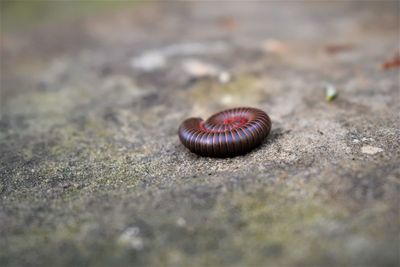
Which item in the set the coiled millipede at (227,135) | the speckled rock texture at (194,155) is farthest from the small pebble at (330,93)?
the coiled millipede at (227,135)

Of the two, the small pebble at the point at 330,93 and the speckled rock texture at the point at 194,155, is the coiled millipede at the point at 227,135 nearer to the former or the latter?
the speckled rock texture at the point at 194,155

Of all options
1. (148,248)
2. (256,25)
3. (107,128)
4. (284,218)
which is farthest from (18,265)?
(256,25)

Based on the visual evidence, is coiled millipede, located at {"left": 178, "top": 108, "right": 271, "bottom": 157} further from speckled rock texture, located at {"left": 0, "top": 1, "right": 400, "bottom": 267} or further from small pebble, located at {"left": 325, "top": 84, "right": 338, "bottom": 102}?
small pebble, located at {"left": 325, "top": 84, "right": 338, "bottom": 102}

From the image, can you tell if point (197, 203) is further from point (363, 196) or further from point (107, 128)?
point (107, 128)

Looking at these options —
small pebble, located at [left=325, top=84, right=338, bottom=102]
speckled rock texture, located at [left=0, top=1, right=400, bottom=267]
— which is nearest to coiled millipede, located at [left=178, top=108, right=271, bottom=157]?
speckled rock texture, located at [left=0, top=1, right=400, bottom=267]

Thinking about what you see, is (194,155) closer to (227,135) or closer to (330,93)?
(227,135)

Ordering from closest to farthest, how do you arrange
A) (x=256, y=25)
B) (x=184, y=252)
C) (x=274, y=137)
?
(x=184, y=252) < (x=274, y=137) < (x=256, y=25)
